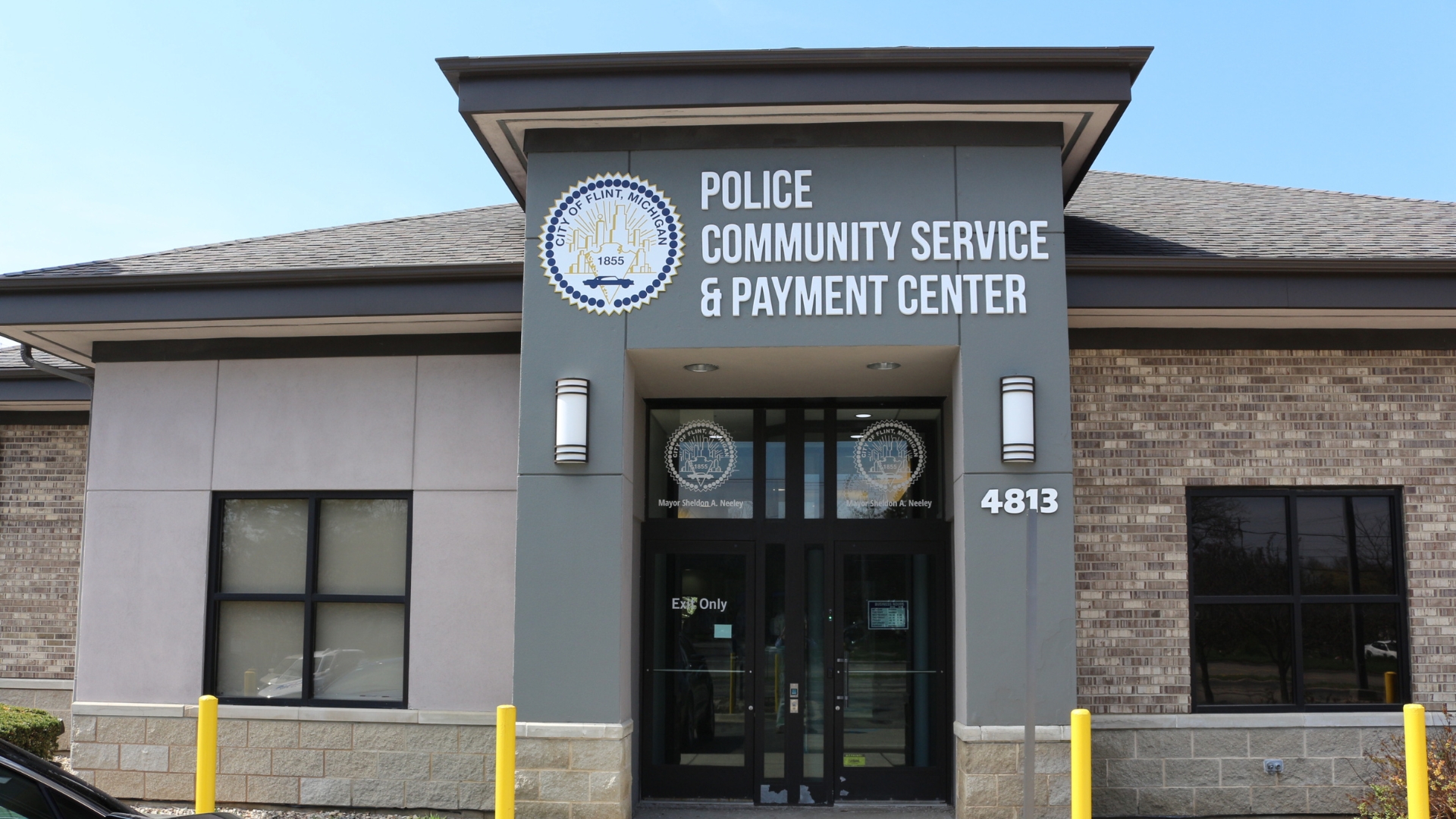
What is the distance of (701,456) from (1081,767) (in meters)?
4.91

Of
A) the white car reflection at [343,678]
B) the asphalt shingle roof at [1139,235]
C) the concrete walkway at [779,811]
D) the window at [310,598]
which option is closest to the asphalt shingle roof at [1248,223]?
the asphalt shingle roof at [1139,235]

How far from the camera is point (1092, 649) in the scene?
368 inches

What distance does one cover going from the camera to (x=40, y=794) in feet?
14.4

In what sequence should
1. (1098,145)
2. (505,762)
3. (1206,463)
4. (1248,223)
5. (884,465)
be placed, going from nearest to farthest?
(505,762)
(1098,145)
(1206,463)
(884,465)
(1248,223)

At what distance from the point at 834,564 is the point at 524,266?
12.4 ft

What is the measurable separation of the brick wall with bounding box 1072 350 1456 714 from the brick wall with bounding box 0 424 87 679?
11.0 metres

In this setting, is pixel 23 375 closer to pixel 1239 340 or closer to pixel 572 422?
pixel 572 422

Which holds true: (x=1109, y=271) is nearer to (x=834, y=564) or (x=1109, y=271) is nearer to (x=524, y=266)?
(x=834, y=564)

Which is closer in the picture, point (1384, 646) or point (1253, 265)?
point (1253, 265)

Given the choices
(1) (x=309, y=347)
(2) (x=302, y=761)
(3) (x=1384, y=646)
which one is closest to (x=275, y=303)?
(1) (x=309, y=347)

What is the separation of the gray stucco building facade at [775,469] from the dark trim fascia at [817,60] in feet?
0.12

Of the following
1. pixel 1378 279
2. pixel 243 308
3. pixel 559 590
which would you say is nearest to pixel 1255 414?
pixel 1378 279

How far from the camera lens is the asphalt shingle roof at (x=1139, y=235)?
31.4ft

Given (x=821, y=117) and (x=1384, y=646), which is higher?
(x=821, y=117)
